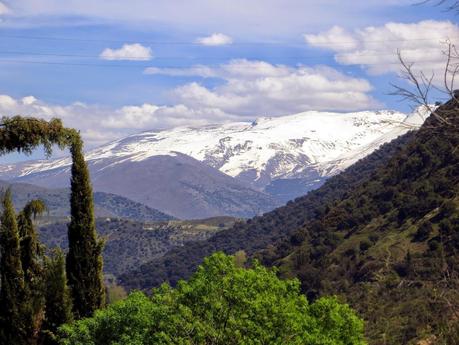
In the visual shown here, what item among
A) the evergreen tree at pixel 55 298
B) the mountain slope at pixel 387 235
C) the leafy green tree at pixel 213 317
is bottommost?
the mountain slope at pixel 387 235

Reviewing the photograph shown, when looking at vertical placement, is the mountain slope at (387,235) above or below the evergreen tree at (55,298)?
below

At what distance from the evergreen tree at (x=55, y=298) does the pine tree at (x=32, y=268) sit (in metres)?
0.47

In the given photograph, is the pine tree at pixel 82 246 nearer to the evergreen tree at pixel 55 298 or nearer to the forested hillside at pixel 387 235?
the evergreen tree at pixel 55 298

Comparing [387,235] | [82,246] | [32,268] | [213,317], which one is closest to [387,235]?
[387,235]

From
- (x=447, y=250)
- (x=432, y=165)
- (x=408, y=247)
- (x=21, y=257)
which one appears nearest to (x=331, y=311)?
(x=21, y=257)

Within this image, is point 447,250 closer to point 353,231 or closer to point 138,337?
point 353,231

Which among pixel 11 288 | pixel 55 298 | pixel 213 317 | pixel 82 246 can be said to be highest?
pixel 82 246

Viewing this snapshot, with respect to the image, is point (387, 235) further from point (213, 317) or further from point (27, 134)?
point (27, 134)

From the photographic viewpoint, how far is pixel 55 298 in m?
29.3

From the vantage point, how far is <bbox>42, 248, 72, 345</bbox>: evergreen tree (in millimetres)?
28688

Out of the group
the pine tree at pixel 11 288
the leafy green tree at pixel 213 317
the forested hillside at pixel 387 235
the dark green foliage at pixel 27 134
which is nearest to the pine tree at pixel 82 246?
the leafy green tree at pixel 213 317

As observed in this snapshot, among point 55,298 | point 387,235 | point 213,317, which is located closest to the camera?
point 55,298

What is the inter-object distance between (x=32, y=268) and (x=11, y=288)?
93.4 inches

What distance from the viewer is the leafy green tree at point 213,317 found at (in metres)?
28.8
